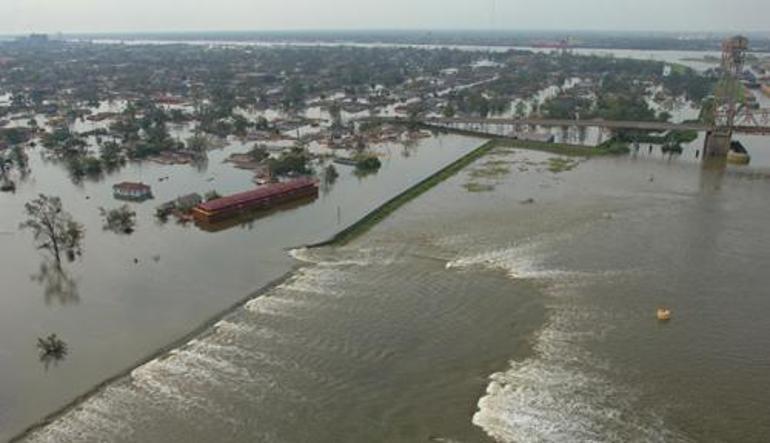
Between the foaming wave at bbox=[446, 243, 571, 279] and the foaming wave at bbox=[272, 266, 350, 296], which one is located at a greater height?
the foaming wave at bbox=[446, 243, 571, 279]

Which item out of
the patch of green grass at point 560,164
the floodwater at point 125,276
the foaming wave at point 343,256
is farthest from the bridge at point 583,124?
the foaming wave at point 343,256

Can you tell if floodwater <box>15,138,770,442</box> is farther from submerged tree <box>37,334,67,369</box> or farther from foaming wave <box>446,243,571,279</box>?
submerged tree <box>37,334,67,369</box>

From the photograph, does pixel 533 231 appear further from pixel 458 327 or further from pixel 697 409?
pixel 697 409

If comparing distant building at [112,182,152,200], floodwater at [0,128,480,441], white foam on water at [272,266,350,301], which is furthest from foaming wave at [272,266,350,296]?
distant building at [112,182,152,200]

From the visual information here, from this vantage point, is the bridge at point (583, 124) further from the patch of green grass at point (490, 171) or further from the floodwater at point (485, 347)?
the floodwater at point (485, 347)

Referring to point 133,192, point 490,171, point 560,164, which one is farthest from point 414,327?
point 560,164

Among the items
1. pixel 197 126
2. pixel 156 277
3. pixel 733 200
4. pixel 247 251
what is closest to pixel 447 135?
pixel 197 126

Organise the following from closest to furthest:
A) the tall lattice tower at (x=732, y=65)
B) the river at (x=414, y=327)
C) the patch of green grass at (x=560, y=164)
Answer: the river at (x=414, y=327) < the patch of green grass at (x=560, y=164) < the tall lattice tower at (x=732, y=65)
